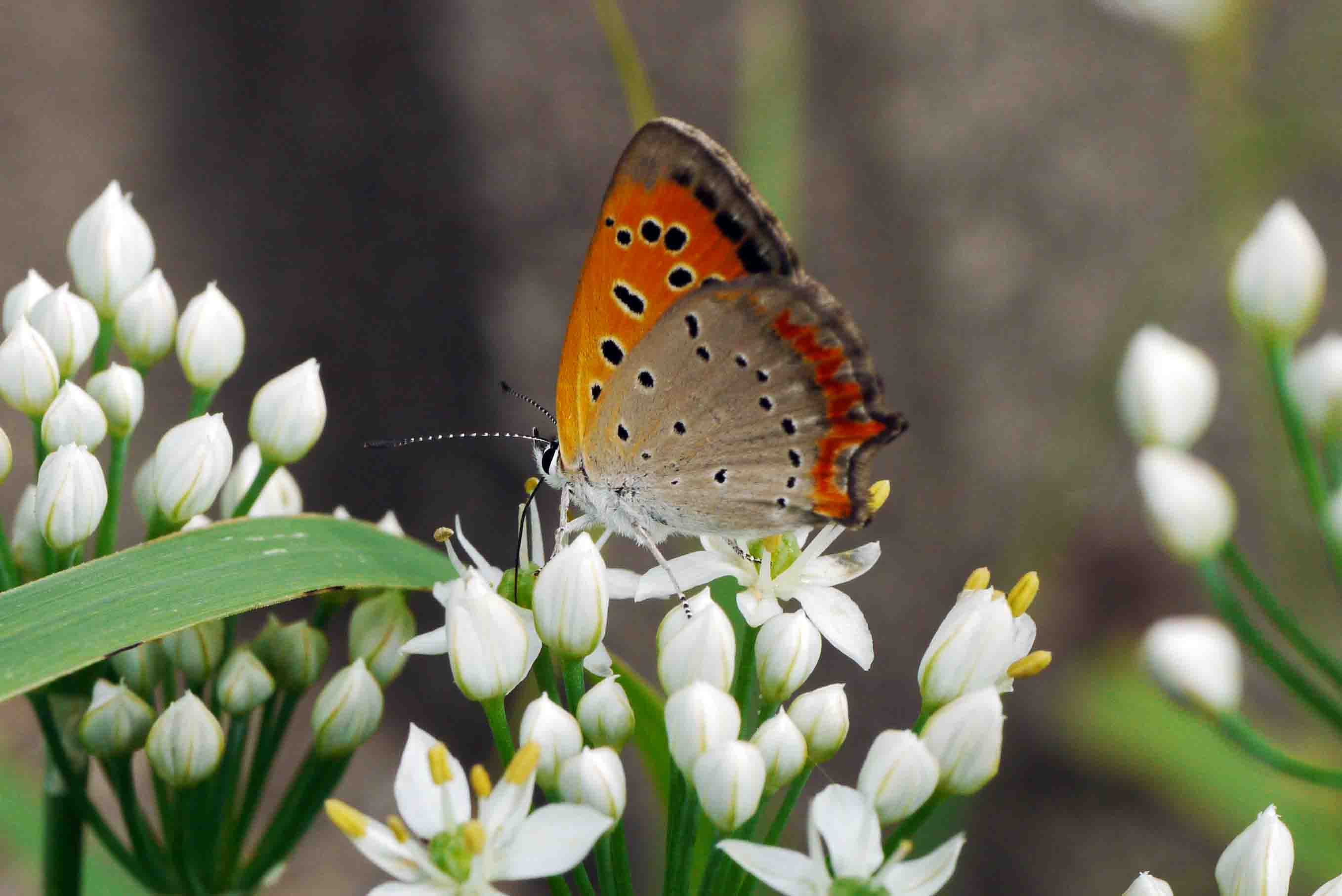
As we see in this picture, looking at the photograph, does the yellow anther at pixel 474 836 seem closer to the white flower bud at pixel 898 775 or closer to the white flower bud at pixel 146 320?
the white flower bud at pixel 898 775

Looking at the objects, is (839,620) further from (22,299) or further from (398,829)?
(22,299)

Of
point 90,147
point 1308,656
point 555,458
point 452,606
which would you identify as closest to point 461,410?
point 90,147

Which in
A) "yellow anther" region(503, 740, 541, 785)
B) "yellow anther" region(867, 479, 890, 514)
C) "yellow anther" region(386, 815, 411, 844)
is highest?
"yellow anther" region(867, 479, 890, 514)

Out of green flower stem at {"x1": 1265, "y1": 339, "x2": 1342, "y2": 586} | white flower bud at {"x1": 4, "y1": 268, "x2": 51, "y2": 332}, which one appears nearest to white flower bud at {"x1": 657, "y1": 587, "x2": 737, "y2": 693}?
green flower stem at {"x1": 1265, "y1": 339, "x2": 1342, "y2": 586}

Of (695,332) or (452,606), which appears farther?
(695,332)

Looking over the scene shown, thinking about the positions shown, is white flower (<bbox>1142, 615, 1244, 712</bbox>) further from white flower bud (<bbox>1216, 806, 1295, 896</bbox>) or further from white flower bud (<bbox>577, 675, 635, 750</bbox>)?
white flower bud (<bbox>577, 675, 635, 750</bbox>)

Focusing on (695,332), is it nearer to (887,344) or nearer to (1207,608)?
(887,344)
